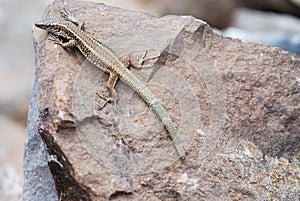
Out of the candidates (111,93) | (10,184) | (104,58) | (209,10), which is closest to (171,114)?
(111,93)

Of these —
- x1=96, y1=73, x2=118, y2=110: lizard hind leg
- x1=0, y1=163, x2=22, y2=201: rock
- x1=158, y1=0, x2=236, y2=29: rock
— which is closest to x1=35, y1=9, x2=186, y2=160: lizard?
x1=96, y1=73, x2=118, y2=110: lizard hind leg

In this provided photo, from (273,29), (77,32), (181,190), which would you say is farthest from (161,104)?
(273,29)

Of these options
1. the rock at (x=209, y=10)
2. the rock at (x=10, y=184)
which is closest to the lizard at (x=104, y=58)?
the rock at (x=10, y=184)

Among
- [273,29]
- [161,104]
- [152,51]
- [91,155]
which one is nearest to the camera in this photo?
[91,155]

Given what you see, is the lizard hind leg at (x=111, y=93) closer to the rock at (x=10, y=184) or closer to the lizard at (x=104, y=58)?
the lizard at (x=104, y=58)

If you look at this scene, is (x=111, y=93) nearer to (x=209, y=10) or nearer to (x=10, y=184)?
(x=10, y=184)

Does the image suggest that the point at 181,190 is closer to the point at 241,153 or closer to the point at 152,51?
the point at 241,153

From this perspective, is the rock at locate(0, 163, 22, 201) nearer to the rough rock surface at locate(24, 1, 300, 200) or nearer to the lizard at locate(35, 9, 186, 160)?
the rough rock surface at locate(24, 1, 300, 200)
